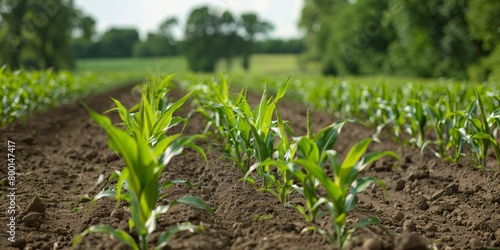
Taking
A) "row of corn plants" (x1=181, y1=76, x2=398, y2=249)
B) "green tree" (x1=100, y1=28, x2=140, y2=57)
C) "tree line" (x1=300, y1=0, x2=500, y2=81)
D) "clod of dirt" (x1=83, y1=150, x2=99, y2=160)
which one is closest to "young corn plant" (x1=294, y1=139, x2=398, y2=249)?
"row of corn plants" (x1=181, y1=76, x2=398, y2=249)

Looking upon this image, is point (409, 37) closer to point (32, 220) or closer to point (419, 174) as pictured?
point (419, 174)

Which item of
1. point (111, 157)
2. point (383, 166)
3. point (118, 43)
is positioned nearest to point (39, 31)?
point (111, 157)

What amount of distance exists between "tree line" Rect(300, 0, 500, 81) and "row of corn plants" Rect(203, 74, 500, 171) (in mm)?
8922

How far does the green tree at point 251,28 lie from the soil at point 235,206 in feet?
187

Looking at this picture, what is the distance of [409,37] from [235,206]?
2269 cm

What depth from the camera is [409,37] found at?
22938 millimetres

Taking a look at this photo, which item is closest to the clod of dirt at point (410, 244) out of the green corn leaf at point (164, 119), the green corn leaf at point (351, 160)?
the green corn leaf at point (351, 160)

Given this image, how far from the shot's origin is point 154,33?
193 ft

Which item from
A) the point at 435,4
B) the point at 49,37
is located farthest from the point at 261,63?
the point at 435,4

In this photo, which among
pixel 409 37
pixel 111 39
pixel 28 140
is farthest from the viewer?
pixel 111 39

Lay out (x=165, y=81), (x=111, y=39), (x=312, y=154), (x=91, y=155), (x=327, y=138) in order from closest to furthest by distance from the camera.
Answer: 1. (x=312, y=154)
2. (x=327, y=138)
3. (x=165, y=81)
4. (x=91, y=155)
5. (x=111, y=39)

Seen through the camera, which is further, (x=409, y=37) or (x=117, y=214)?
(x=409, y=37)

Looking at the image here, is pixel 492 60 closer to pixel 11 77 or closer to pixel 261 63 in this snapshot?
pixel 11 77

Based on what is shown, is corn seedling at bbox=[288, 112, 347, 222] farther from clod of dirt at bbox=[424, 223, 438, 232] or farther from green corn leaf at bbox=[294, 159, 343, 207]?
clod of dirt at bbox=[424, 223, 438, 232]
